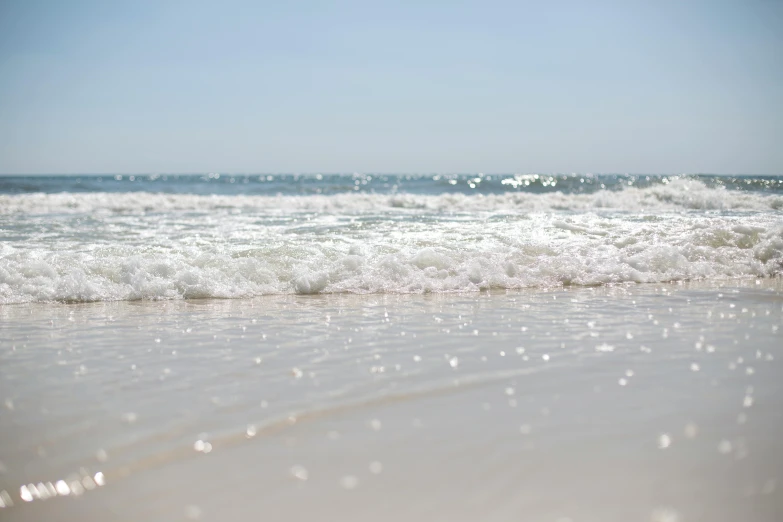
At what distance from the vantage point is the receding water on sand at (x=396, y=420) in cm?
199

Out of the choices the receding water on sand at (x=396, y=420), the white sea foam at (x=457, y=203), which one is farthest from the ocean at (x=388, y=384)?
the white sea foam at (x=457, y=203)

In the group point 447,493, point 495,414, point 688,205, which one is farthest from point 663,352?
point 688,205

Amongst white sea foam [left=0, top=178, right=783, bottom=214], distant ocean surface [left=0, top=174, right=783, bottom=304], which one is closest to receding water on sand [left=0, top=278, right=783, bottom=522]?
distant ocean surface [left=0, top=174, right=783, bottom=304]

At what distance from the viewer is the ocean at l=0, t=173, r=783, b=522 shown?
2.03 metres

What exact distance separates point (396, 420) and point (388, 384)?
49cm

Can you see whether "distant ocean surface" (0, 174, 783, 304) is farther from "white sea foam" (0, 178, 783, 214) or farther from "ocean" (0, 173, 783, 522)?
"white sea foam" (0, 178, 783, 214)

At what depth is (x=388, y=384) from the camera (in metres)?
3.10

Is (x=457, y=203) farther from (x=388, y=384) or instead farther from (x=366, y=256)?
(x=388, y=384)

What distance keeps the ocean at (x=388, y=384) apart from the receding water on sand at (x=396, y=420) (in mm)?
12

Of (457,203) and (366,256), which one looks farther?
(457,203)

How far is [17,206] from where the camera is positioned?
55.1 ft

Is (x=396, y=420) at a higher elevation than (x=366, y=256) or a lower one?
lower

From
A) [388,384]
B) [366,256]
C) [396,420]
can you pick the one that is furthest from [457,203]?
[396,420]

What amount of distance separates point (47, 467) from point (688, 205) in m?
17.0
